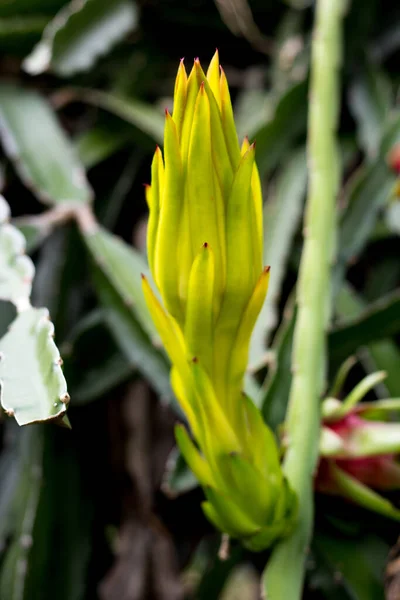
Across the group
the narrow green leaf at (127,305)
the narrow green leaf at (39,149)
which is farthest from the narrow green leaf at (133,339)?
the narrow green leaf at (39,149)

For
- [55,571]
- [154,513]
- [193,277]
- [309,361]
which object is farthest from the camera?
[154,513]

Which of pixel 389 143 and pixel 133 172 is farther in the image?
pixel 133 172

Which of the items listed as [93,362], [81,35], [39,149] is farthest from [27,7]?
[93,362]

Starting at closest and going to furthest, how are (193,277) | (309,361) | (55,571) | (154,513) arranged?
(193,277)
(309,361)
(55,571)
(154,513)

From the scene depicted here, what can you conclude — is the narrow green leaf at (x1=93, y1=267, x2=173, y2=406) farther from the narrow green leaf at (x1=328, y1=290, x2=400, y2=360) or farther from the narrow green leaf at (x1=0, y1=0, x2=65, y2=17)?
the narrow green leaf at (x1=0, y1=0, x2=65, y2=17)

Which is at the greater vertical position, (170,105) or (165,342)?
(170,105)

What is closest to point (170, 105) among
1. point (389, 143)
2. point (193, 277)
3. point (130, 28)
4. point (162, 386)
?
point (130, 28)

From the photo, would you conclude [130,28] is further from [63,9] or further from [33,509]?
[33,509]
